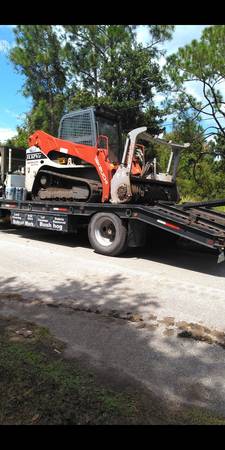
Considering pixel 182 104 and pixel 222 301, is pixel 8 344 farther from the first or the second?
pixel 182 104

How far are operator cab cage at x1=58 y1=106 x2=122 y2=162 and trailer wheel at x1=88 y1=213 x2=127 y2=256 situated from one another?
1.80 m

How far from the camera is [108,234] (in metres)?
8.77

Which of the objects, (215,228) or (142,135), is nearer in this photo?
(215,228)

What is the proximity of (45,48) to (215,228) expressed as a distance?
27.9 metres

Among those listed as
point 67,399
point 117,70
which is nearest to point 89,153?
point 67,399

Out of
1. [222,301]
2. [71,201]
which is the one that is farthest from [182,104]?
[222,301]

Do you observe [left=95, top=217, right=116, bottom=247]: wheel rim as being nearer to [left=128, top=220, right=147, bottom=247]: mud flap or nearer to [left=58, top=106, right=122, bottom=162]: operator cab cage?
[left=128, top=220, right=147, bottom=247]: mud flap

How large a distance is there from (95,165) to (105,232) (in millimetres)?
1561

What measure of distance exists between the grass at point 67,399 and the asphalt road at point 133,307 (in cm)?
23

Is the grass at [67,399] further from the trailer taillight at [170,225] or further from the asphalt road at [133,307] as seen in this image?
the trailer taillight at [170,225]

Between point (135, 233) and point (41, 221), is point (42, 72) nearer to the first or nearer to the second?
point (41, 221)

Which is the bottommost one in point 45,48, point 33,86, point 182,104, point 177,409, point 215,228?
point 177,409

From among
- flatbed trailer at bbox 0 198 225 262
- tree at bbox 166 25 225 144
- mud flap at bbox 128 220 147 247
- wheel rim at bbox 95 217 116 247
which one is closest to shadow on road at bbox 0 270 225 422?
flatbed trailer at bbox 0 198 225 262

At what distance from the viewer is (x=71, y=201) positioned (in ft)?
32.3
